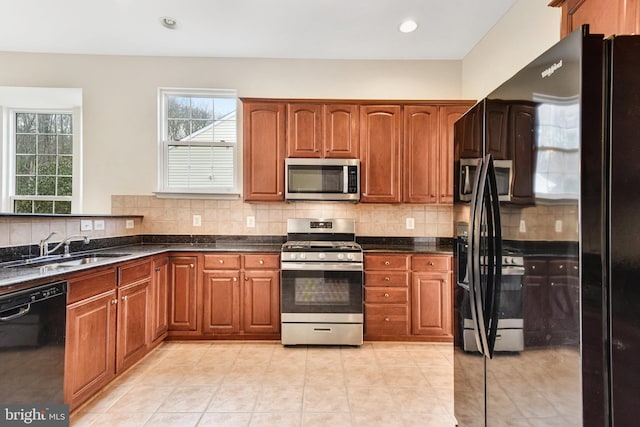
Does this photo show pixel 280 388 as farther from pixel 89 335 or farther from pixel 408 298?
pixel 408 298

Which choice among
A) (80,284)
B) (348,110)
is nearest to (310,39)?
(348,110)

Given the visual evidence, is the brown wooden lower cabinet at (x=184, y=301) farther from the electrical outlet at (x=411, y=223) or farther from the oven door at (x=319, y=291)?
the electrical outlet at (x=411, y=223)

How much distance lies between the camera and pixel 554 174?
0.95 m

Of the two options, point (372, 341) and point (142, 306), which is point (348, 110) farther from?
point (142, 306)

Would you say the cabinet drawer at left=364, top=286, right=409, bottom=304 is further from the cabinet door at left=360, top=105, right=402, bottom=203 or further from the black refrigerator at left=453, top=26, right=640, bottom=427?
the black refrigerator at left=453, top=26, right=640, bottom=427

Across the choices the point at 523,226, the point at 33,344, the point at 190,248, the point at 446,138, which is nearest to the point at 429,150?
the point at 446,138

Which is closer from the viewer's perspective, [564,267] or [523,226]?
[564,267]

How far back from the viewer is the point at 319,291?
296cm

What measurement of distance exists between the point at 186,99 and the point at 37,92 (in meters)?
1.58

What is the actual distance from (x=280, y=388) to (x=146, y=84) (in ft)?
11.2

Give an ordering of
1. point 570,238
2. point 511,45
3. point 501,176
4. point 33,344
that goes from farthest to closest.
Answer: point 511,45 < point 33,344 < point 501,176 < point 570,238

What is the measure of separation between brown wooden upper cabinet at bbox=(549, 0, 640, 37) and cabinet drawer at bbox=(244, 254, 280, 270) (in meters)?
2.61

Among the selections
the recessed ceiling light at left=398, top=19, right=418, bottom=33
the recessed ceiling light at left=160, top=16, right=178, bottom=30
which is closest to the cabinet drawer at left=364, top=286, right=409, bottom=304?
the recessed ceiling light at left=398, top=19, right=418, bottom=33

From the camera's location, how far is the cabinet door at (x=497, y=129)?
47.1 inches
